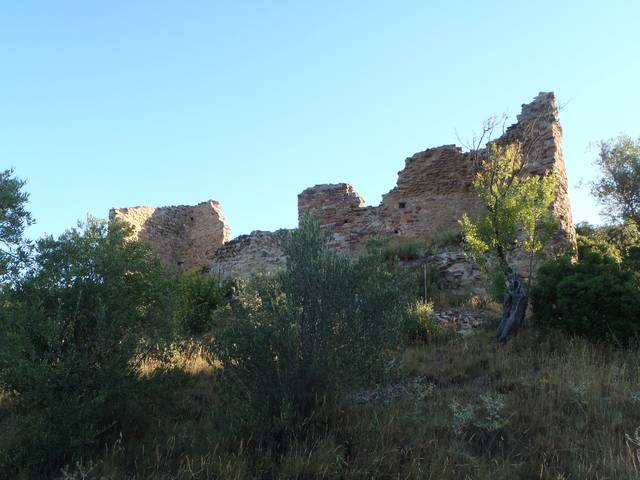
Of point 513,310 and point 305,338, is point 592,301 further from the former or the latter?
point 305,338

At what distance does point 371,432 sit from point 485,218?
5.92 meters

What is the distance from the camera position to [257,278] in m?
5.65

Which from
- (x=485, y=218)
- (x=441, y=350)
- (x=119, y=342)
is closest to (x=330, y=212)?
(x=485, y=218)

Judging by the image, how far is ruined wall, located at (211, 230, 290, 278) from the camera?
51.1 feet

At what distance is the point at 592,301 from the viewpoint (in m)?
7.60

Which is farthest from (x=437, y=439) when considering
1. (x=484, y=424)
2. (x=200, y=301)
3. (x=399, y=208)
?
(x=399, y=208)

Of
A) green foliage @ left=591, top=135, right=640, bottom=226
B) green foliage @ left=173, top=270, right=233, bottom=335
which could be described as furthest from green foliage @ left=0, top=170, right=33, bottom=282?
green foliage @ left=591, top=135, right=640, bottom=226

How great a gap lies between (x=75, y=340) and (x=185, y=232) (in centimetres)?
1524

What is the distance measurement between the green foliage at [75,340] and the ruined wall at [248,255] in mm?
9650

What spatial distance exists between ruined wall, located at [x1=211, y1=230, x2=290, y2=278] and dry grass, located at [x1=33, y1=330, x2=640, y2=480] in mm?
9018

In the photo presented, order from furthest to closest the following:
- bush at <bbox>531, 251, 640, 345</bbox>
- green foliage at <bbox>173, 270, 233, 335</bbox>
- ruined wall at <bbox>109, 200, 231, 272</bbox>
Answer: ruined wall at <bbox>109, 200, 231, 272</bbox>
green foliage at <bbox>173, 270, 233, 335</bbox>
bush at <bbox>531, 251, 640, 345</bbox>

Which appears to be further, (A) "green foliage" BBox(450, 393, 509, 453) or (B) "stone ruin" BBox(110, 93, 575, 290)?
(B) "stone ruin" BBox(110, 93, 575, 290)

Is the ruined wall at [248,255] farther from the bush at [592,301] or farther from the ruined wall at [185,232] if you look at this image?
the bush at [592,301]

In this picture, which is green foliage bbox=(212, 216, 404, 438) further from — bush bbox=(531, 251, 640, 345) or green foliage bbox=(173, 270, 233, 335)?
green foliage bbox=(173, 270, 233, 335)
